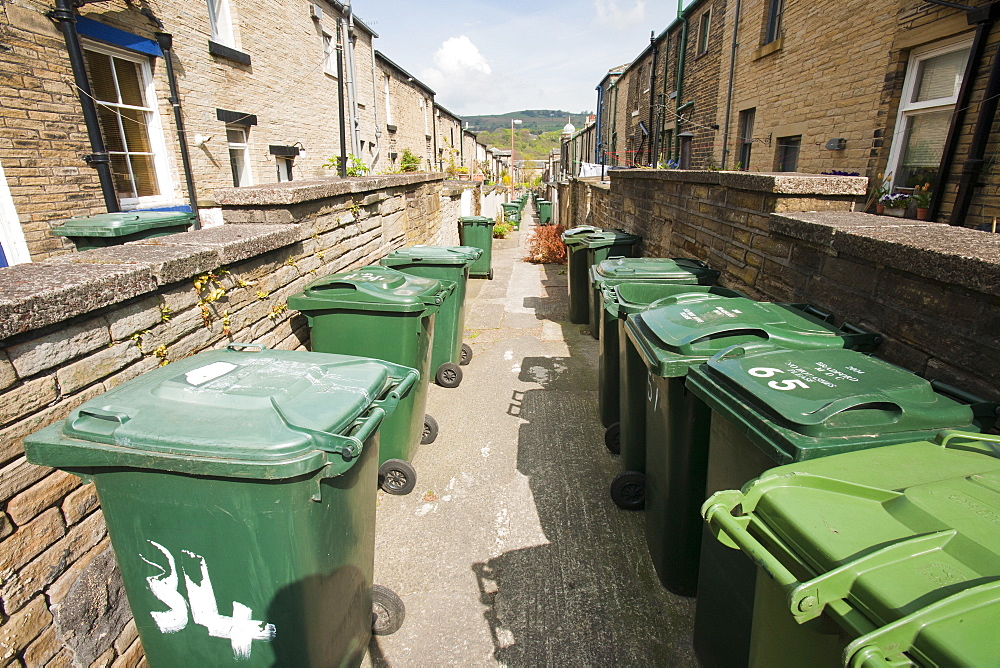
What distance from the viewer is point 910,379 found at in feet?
5.63

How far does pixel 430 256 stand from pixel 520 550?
3.18 meters

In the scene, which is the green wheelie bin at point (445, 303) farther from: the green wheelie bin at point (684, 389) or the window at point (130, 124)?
the window at point (130, 124)

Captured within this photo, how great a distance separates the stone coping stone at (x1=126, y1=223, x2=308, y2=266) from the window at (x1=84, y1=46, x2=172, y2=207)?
5043 mm

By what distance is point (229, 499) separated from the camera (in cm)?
155

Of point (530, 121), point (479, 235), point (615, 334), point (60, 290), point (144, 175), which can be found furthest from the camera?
point (530, 121)

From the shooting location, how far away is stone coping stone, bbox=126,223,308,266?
2.77m

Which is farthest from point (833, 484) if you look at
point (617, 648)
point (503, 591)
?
point (503, 591)

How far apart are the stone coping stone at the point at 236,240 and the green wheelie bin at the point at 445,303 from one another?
1543 mm

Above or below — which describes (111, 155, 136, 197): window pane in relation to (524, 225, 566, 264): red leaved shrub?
above

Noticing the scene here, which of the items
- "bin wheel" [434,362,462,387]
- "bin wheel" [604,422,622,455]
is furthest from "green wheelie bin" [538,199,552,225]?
"bin wheel" [604,422,622,455]

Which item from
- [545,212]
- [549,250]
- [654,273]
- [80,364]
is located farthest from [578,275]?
[545,212]

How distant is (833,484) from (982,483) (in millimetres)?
311

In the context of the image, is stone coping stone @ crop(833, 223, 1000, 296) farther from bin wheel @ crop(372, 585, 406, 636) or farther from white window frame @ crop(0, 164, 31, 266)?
white window frame @ crop(0, 164, 31, 266)

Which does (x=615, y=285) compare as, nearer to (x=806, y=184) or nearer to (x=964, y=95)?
(x=806, y=184)
